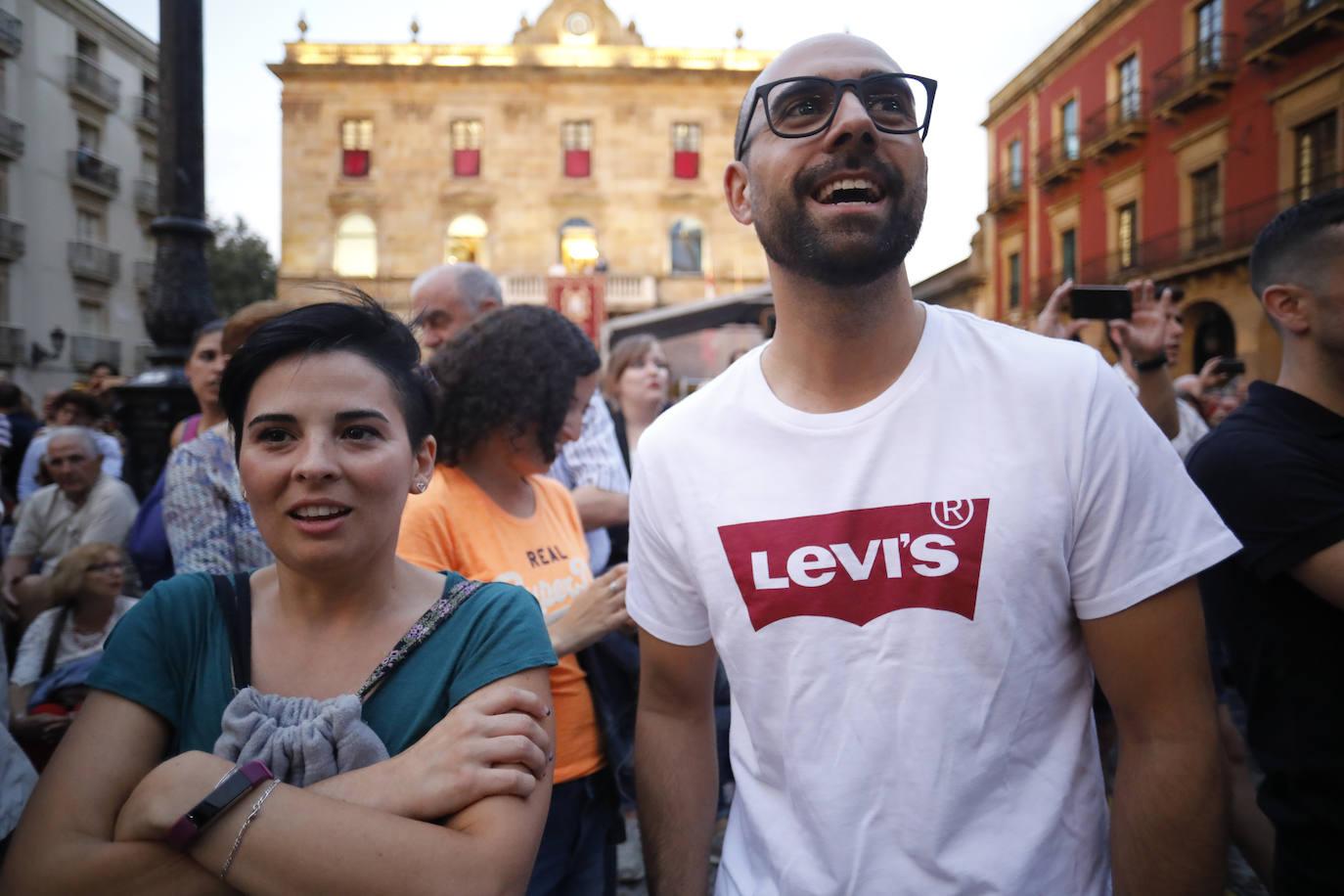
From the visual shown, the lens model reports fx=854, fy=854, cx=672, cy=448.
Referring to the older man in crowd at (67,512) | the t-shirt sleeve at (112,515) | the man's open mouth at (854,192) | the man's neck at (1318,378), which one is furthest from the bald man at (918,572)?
the older man in crowd at (67,512)

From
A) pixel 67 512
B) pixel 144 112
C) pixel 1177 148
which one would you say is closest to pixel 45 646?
pixel 67 512

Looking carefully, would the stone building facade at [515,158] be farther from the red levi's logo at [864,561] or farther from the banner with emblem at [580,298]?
the red levi's logo at [864,561]

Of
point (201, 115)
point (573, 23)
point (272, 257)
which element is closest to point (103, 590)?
point (201, 115)

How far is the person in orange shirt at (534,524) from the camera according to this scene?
2041 millimetres

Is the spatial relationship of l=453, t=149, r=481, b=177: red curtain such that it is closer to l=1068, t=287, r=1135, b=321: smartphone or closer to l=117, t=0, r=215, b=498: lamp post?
l=117, t=0, r=215, b=498: lamp post

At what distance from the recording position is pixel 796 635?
1.44m

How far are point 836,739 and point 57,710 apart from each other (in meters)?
2.96

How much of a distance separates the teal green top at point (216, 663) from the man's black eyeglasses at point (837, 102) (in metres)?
1.02

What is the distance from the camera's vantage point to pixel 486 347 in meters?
2.44

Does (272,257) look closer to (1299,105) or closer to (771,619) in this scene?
(1299,105)

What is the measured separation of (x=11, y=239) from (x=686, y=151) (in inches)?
755

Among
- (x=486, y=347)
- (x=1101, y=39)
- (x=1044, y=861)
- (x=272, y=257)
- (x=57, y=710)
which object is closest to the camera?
(x=1044, y=861)

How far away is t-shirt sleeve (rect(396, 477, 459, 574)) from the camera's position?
6.59 ft

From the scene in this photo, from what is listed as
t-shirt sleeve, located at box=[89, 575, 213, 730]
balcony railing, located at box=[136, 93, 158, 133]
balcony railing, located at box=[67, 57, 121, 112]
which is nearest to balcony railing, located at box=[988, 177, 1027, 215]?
t-shirt sleeve, located at box=[89, 575, 213, 730]
